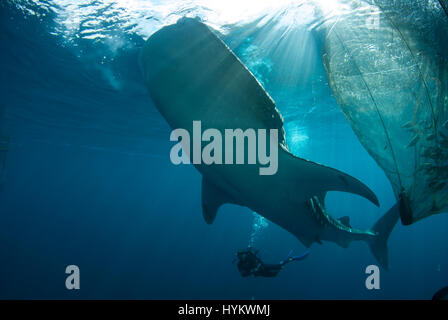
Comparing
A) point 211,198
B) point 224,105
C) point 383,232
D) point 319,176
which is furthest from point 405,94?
point 383,232

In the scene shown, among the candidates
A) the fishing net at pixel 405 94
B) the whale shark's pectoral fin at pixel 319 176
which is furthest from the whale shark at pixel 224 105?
the fishing net at pixel 405 94

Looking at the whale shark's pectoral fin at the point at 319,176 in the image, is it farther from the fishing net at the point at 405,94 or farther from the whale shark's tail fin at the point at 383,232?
the whale shark's tail fin at the point at 383,232

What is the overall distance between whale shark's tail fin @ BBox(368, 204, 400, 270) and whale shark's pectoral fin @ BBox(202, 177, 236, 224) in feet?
13.9

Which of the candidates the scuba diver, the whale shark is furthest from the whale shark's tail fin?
the whale shark

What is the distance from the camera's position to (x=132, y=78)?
12.6m

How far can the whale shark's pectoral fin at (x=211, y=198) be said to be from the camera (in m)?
5.29

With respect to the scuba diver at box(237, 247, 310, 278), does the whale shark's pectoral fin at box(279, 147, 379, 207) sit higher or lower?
higher

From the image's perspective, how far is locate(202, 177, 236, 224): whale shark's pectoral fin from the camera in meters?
5.29

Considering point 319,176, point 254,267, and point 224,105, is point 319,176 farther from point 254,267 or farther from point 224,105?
point 254,267

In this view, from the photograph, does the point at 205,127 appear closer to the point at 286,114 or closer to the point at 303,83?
the point at 303,83

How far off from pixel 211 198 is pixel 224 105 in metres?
3.13

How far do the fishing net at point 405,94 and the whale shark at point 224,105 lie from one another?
0.75m

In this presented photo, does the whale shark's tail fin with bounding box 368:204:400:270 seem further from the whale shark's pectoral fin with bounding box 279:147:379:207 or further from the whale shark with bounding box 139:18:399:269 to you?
the whale shark's pectoral fin with bounding box 279:147:379:207

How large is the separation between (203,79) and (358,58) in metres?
1.73
